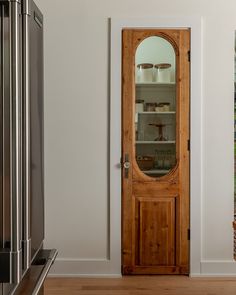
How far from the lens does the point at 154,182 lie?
145 inches

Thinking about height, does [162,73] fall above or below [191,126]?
above

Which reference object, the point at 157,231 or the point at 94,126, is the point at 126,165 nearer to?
the point at 94,126

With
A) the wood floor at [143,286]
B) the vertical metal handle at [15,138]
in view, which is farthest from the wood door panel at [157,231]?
the vertical metal handle at [15,138]

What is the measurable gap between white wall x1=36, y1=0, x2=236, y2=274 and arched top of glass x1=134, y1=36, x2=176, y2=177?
26 centimetres

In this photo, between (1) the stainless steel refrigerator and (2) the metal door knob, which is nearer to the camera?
(1) the stainless steel refrigerator

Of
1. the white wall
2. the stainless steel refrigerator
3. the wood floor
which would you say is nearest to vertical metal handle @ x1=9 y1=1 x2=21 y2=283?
the stainless steel refrigerator

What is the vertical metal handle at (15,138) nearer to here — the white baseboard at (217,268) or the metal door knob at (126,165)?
the metal door knob at (126,165)

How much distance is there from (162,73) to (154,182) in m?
0.93

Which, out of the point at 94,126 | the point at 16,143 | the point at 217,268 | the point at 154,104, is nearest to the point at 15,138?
the point at 16,143

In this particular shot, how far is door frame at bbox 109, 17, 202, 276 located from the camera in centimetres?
365

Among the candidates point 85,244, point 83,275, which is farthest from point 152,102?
point 83,275

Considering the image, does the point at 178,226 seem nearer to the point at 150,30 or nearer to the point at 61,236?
the point at 61,236

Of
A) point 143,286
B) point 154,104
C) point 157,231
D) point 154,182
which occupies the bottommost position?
point 143,286

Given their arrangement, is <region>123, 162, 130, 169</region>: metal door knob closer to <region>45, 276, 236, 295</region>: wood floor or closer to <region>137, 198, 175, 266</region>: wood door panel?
<region>137, 198, 175, 266</region>: wood door panel
